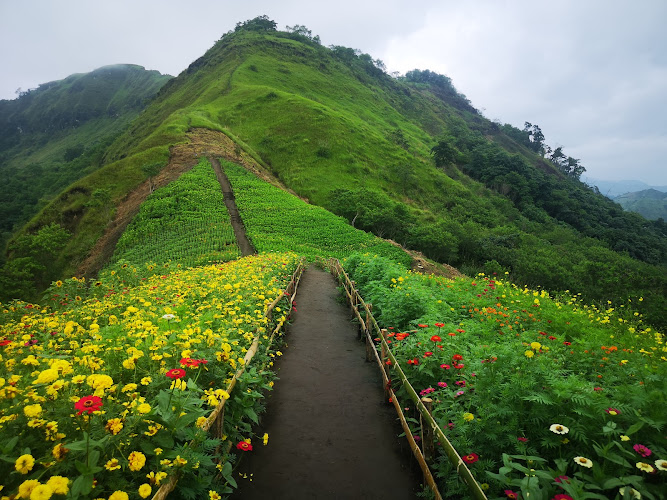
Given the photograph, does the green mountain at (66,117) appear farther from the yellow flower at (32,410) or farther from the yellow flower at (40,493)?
the yellow flower at (40,493)

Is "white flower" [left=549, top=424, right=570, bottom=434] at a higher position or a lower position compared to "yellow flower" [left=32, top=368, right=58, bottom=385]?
higher

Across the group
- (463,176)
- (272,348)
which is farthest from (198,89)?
(272,348)

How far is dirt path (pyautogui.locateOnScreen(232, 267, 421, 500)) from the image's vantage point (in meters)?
4.43

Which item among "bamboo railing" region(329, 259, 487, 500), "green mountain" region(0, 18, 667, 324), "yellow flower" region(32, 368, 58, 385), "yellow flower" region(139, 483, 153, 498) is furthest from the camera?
"green mountain" region(0, 18, 667, 324)

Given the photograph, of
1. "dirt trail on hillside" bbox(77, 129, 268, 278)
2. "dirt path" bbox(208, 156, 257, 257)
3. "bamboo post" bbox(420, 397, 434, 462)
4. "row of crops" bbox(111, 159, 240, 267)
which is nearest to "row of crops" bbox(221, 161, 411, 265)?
"dirt path" bbox(208, 156, 257, 257)

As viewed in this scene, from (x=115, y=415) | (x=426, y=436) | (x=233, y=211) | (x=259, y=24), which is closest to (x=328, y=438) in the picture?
(x=426, y=436)

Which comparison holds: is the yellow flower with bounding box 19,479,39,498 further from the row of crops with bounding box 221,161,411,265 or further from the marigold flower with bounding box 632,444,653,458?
the row of crops with bounding box 221,161,411,265

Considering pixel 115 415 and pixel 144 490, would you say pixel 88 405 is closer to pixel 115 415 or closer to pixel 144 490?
pixel 115 415

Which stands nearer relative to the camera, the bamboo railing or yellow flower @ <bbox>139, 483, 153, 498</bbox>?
yellow flower @ <bbox>139, 483, 153, 498</bbox>

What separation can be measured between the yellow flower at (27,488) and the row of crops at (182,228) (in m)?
20.8

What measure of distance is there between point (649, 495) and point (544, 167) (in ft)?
454

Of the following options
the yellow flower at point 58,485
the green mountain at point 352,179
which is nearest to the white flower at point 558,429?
the yellow flower at point 58,485

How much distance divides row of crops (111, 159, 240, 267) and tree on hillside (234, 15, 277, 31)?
10359 cm

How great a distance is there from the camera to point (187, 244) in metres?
25.6
